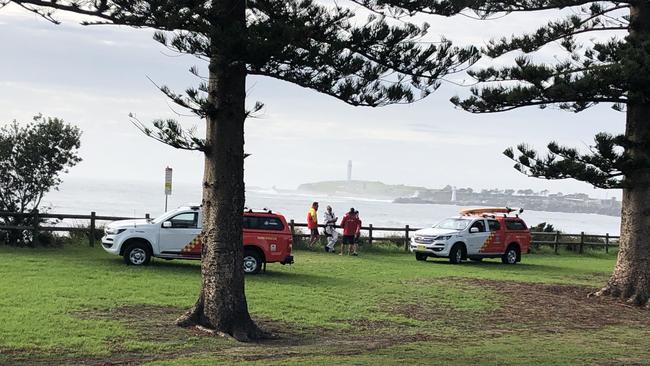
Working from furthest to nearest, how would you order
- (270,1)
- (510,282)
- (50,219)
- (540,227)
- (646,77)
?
(540,227) < (50,219) < (510,282) < (646,77) < (270,1)

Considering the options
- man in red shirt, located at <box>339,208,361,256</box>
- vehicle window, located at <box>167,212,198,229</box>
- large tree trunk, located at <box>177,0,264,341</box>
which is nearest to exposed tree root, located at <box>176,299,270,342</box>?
large tree trunk, located at <box>177,0,264,341</box>

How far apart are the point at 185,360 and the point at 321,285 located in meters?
8.23

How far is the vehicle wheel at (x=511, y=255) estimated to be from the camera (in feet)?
89.4

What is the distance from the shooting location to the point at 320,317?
43.9ft

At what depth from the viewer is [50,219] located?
2355cm

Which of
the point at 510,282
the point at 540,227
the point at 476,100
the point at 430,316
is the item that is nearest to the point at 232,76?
the point at 430,316

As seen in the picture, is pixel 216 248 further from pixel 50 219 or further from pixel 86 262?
pixel 50 219

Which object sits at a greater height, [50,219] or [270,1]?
[270,1]

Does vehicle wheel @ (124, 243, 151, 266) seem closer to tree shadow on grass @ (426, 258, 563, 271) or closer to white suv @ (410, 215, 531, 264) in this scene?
tree shadow on grass @ (426, 258, 563, 271)

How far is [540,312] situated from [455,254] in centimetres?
1031

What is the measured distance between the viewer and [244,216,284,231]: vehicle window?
19.1 m

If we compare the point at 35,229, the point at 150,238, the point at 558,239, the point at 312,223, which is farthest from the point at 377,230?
the point at 150,238

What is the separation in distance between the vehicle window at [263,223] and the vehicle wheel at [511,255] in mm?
10666

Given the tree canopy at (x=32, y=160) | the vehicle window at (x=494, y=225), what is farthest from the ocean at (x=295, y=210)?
the vehicle window at (x=494, y=225)
